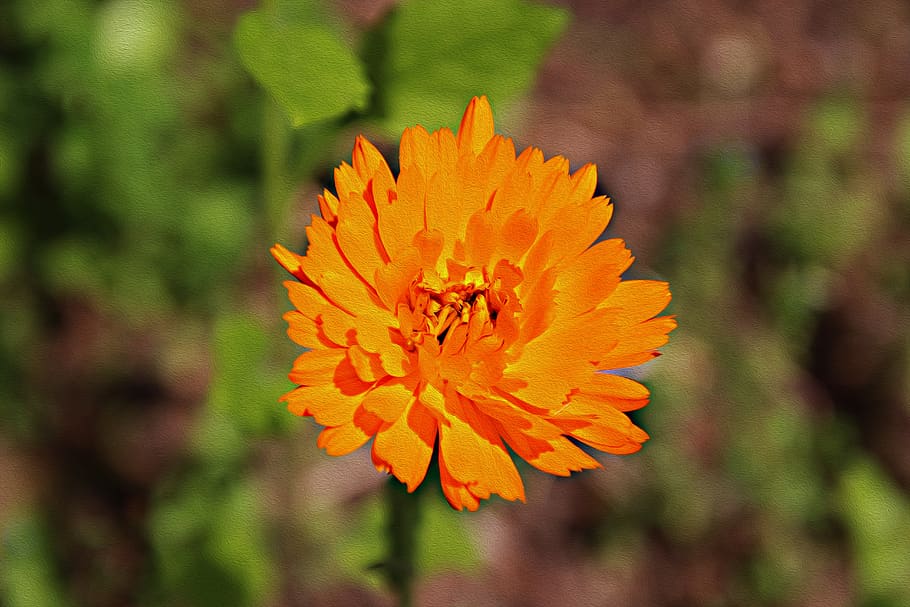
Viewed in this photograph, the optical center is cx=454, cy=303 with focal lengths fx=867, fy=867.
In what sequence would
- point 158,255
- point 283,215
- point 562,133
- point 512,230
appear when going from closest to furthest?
1. point 512,230
2. point 283,215
3. point 158,255
4. point 562,133

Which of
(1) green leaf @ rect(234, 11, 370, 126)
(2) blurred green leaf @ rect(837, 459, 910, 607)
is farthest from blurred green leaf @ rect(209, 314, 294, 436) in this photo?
(2) blurred green leaf @ rect(837, 459, 910, 607)

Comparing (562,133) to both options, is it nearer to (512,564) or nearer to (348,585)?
(512,564)

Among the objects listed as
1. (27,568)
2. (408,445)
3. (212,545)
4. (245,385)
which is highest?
(408,445)

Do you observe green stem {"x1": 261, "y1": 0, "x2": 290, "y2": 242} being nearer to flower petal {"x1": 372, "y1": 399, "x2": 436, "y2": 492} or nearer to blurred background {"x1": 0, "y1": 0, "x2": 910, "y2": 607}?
blurred background {"x1": 0, "y1": 0, "x2": 910, "y2": 607}

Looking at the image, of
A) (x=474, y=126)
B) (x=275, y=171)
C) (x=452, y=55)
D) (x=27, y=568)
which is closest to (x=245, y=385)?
(x=275, y=171)

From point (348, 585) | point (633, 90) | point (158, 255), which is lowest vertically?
point (348, 585)

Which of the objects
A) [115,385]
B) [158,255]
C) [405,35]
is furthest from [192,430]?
[405,35]

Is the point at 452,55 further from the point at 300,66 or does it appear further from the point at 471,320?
the point at 471,320

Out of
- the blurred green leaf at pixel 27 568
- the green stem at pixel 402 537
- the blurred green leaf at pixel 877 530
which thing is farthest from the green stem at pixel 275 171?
the blurred green leaf at pixel 877 530
